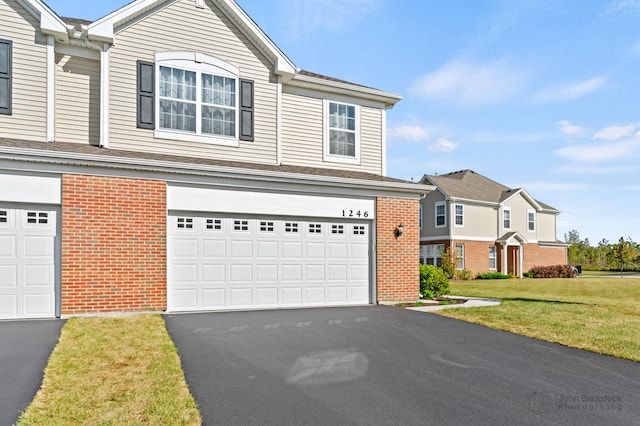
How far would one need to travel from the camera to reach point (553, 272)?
118 feet

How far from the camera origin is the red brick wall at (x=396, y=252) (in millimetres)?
13578

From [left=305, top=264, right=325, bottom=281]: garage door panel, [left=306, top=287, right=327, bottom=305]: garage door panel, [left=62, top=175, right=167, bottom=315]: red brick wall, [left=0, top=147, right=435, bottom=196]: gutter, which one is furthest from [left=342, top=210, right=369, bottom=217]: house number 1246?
[left=62, top=175, right=167, bottom=315]: red brick wall

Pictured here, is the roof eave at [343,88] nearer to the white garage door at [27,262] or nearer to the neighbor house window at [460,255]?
the white garage door at [27,262]

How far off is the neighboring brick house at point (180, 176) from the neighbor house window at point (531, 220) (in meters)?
27.0

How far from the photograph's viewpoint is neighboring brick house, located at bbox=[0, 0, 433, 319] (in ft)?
32.9

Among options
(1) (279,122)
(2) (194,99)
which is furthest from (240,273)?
(2) (194,99)

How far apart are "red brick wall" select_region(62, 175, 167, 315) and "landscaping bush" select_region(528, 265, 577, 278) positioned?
3256 cm

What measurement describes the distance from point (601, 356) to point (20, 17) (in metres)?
14.6

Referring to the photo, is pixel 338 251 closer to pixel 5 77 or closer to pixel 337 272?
pixel 337 272

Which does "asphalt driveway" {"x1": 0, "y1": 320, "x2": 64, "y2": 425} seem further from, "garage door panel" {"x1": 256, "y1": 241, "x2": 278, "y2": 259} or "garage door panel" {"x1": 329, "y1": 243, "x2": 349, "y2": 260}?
"garage door panel" {"x1": 329, "y1": 243, "x2": 349, "y2": 260}

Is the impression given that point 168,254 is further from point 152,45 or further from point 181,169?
point 152,45

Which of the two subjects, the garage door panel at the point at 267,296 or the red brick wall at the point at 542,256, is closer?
the garage door panel at the point at 267,296

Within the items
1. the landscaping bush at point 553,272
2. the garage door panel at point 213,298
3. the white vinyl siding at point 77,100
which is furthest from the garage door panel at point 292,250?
the landscaping bush at point 553,272

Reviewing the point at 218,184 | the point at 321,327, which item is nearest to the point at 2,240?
the point at 218,184
